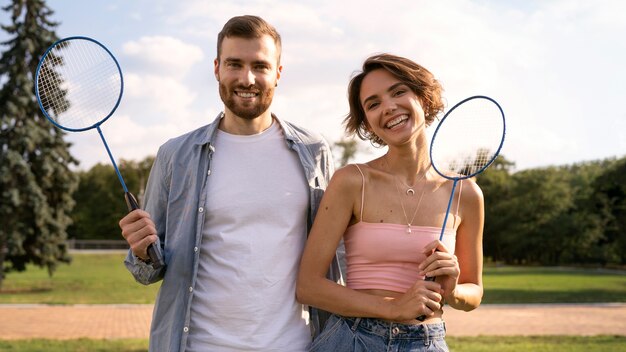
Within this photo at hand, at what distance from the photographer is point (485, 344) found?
12.9 metres

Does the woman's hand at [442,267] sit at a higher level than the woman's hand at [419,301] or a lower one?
higher

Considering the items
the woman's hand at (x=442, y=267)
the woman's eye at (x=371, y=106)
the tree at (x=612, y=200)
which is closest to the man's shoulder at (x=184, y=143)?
the woman's eye at (x=371, y=106)

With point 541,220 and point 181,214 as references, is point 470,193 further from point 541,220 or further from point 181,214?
point 541,220

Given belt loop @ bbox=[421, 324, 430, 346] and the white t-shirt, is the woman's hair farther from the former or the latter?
belt loop @ bbox=[421, 324, 430, 346]

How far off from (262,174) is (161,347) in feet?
3.48

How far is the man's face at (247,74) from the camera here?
3.58 metres

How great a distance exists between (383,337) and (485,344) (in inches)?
412

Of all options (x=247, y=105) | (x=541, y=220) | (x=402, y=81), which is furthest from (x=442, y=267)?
(x=541, y=220)

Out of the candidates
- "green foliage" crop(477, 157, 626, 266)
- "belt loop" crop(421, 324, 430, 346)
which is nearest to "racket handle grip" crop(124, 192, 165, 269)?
"belt loop" crop(421, 324, 430, 346)

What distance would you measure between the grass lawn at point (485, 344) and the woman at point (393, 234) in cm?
929

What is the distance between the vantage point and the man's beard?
3.62 meters

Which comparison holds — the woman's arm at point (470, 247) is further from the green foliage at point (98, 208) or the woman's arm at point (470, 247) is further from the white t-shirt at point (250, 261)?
the green foliage at point (98, 208)

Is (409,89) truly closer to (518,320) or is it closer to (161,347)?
(161,347)

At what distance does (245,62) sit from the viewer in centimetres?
359
